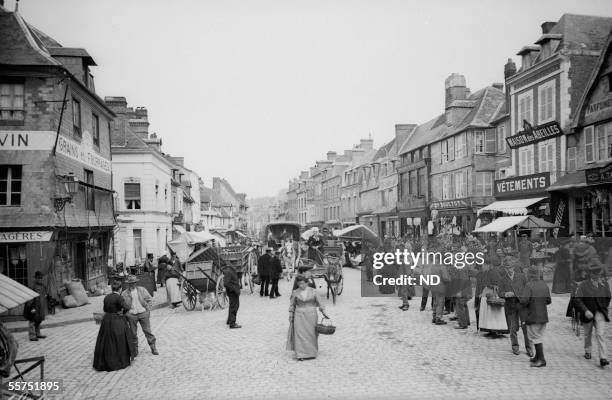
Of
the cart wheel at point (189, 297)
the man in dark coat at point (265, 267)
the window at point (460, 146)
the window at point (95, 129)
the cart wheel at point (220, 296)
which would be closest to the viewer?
the cart wheel at point (189, 297)

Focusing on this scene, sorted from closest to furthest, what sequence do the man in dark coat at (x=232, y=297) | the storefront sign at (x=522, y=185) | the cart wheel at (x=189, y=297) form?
the man in dark coat at (x=232, y=297), the cart wheel at (x=189, y=297), the storefront sign at (x=522, y=185)

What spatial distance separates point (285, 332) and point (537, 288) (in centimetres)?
540

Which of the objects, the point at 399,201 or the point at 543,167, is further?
the point at 399,201

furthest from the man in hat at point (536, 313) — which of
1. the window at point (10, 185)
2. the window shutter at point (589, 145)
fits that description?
the window shutter at point (589, 145)

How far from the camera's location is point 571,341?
9.25 metres

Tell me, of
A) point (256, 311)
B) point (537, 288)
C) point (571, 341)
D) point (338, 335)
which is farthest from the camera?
point (256, 311)

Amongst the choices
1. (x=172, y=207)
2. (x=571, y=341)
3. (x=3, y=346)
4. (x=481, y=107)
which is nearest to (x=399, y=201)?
(x=481, y=107)

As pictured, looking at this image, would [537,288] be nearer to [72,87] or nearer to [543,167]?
[72,87]

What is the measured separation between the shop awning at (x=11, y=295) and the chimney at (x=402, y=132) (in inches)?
1718

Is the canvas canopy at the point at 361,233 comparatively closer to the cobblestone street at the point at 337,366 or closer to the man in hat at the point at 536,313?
the cobblestone street at the point at 337,366

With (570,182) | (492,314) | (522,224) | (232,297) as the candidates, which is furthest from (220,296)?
(570,182)

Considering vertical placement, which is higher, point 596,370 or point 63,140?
point 63,140

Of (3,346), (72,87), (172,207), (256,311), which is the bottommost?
(256,311)

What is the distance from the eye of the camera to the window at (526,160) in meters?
24.9
